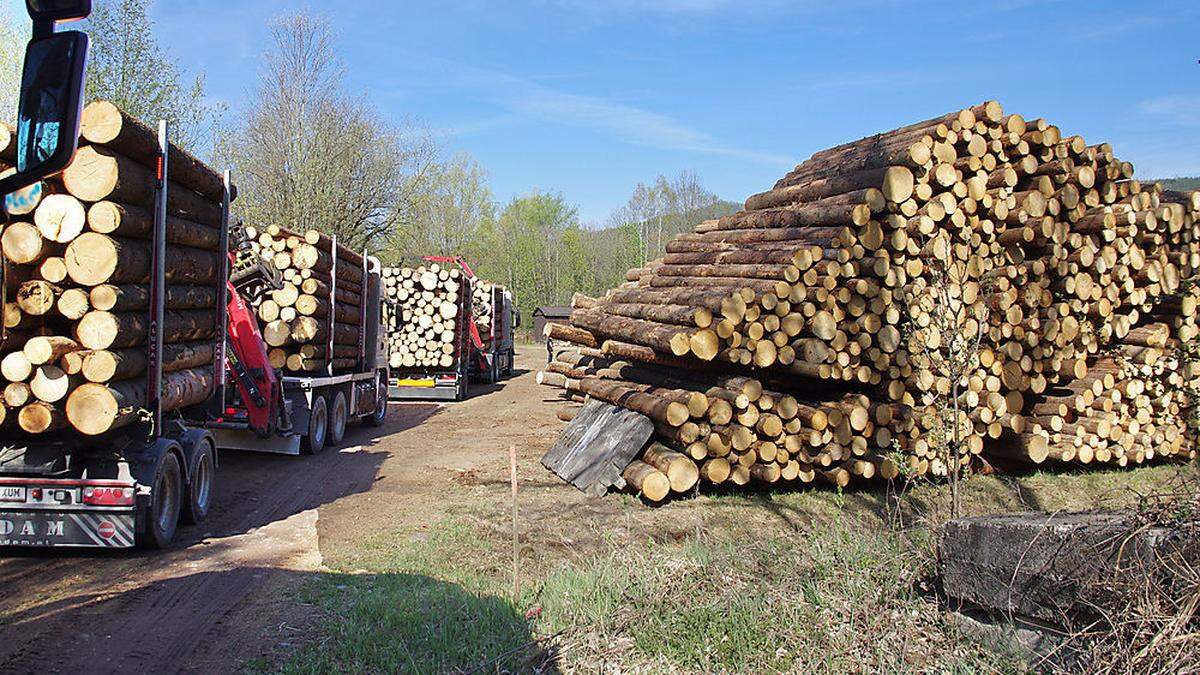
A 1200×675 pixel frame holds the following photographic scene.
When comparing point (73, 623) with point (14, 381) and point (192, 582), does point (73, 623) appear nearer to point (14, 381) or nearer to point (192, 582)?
point (192, 582)

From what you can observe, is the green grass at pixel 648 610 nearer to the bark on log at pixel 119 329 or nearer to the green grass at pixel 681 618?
the green grass at pixel 681 618

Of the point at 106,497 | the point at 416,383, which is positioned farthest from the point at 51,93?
the point at 416,383

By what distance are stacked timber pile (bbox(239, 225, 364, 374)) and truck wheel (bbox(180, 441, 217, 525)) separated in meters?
4.05

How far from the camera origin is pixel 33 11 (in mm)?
2348

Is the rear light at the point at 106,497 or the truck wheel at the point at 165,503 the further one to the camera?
the truck wheel at the point at 165,503

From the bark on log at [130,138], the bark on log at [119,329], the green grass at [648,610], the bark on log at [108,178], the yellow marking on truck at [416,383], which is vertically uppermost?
the bark on log at [130,138]

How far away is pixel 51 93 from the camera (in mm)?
2336

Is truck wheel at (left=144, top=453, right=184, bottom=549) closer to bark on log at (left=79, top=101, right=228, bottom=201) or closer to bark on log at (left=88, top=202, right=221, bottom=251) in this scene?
bark on log at (left=88, top=202, right=221, bottom=251)

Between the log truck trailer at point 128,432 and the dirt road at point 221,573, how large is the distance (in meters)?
0.31

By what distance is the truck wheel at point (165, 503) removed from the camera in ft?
24.1

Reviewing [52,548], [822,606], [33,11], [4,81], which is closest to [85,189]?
[52,548]

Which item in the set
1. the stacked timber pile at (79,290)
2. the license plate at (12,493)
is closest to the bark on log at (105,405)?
the stacked timber pile at (79,290)

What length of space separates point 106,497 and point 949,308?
7821mm

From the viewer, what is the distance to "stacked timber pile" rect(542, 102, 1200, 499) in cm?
957
